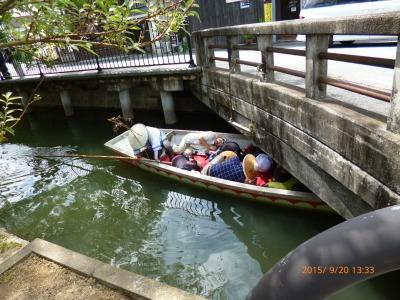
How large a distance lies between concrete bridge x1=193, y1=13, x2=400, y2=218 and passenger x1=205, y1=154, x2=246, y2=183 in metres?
0.65

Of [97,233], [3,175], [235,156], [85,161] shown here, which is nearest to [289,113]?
[235,156]

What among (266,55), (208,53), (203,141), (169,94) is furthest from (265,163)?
(169,94)

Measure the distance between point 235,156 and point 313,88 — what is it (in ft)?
9.35

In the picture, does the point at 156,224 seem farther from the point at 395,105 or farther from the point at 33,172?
the point at 33,172

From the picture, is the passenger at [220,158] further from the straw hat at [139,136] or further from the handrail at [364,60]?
the handrail at [364,60]

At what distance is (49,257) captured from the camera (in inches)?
149

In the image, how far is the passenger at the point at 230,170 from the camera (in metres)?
6.76

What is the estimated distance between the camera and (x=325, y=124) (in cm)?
424

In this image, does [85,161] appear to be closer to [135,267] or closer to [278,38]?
[135,267]

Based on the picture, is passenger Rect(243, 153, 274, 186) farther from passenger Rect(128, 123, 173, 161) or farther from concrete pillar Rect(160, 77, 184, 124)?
concrete pillar Rect(160, 77, 184, 124)

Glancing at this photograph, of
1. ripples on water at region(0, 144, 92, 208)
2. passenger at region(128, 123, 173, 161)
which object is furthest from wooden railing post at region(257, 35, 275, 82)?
ripples on water at region(0, 144, 92, 208)

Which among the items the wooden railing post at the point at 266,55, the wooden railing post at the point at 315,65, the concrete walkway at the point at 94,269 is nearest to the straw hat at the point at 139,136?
the wooden railing post at the point at 266,55

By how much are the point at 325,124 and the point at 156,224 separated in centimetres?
394

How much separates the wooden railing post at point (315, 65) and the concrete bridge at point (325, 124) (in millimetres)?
12
